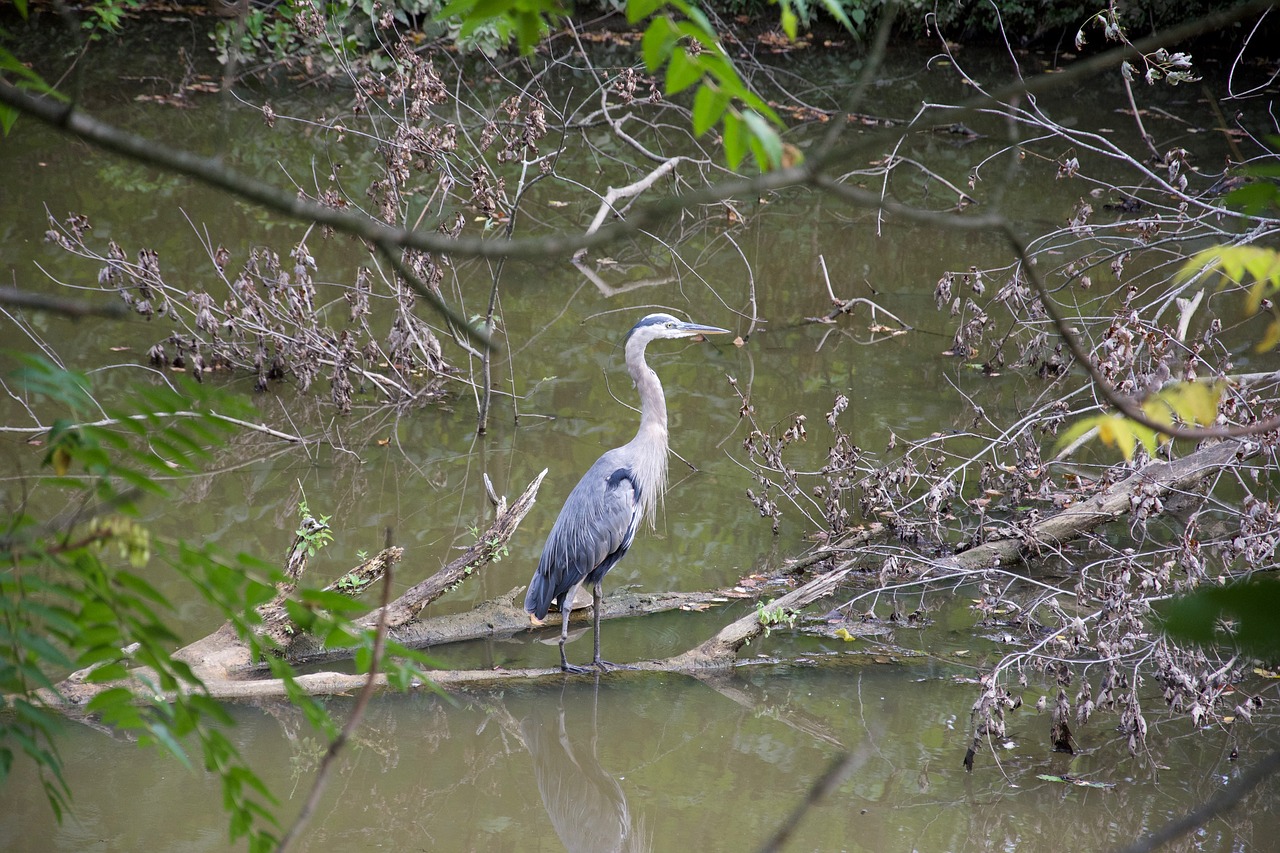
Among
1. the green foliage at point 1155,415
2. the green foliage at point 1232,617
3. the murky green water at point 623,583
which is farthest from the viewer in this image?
the murky green water at point 623,583

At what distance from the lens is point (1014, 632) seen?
5.05 metres

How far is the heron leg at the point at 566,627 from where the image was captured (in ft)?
15.6

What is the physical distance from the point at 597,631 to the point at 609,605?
0.34 m

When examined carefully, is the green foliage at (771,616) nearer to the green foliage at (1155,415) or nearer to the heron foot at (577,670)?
the heron foot at (577,670)

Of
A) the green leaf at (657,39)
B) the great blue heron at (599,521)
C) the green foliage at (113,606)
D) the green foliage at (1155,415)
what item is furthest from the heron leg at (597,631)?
the green leaf at (657,39)

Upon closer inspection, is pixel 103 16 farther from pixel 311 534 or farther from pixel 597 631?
pixel 597 631

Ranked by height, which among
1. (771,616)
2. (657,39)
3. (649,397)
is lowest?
(771,616)

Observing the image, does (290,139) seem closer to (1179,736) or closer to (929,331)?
(929,331)

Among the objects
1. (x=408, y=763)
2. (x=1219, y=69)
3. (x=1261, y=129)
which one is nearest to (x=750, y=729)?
(x=408, y=763)

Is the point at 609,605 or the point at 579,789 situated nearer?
the point at 579,789

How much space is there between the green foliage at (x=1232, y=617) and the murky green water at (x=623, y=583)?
0.30 m

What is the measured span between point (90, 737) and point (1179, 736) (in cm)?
437

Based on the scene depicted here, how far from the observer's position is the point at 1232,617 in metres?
0.70

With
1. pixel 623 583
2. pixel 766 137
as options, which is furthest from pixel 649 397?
pixel 766 137
